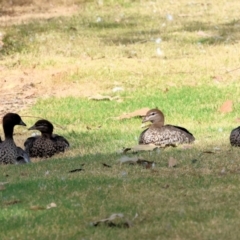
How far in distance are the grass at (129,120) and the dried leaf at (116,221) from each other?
9 cm

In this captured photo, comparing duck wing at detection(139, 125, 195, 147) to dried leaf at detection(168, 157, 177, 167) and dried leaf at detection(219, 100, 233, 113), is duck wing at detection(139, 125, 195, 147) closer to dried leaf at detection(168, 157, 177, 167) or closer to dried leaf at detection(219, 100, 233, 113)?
dried leaf at detection(168, 157, 177, 167)

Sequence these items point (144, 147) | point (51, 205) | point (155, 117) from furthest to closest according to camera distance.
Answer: point (155, 117) < point (144, 147) < point (51, 205)

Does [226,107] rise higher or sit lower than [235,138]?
lower

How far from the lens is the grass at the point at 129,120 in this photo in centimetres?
773

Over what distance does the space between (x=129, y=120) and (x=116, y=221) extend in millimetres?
7478

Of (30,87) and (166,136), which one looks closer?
(166,136)

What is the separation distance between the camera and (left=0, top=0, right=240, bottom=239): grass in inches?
304

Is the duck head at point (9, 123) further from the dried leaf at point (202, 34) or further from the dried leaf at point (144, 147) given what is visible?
the dried leaf at point (202, 34)

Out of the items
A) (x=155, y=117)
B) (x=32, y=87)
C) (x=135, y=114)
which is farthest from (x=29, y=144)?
(x=32, y=87)

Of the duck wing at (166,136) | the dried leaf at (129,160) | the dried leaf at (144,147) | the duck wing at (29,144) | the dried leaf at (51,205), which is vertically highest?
the dried leaf at (51,205)

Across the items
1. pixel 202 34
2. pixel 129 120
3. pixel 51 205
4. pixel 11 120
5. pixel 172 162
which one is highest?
pixel 51 205

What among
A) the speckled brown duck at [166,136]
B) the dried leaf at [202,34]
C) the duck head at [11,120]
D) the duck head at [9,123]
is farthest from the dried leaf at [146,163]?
the dried leaf at [202,34]

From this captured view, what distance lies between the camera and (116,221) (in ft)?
24.7

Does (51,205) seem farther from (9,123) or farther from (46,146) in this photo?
(9,123)
